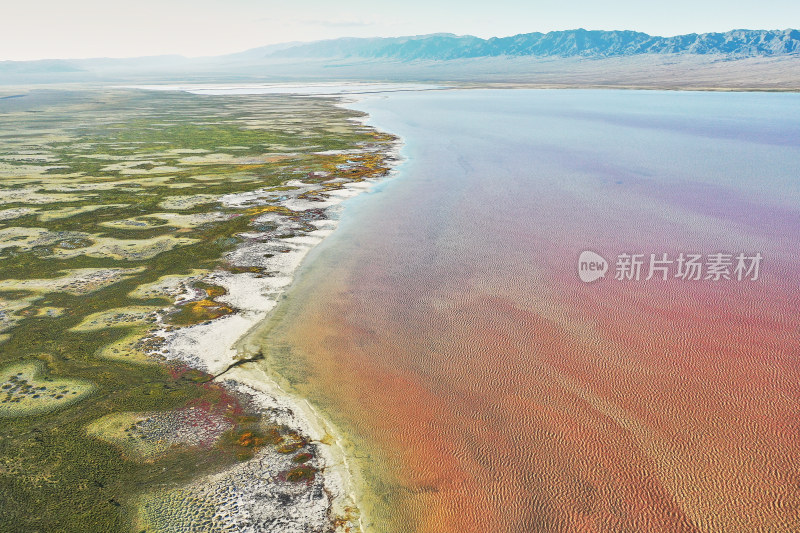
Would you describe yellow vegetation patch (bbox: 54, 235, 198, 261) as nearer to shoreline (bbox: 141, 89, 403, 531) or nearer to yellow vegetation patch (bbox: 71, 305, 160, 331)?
shoreline (bbox: 141, 89, 403, 531)

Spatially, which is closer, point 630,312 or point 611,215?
point 630,312

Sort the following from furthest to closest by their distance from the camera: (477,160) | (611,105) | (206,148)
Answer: (611,105) → (206,148) → (477,160)

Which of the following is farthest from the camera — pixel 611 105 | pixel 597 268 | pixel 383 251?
pixel 611 105

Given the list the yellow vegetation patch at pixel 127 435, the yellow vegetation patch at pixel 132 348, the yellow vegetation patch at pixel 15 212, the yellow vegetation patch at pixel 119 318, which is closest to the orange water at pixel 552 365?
the yellow vegetation patch at pixel 132 348

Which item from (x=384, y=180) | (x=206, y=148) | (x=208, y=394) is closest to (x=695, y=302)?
(x=208, y=394)

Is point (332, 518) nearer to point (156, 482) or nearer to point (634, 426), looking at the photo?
point (156, 482)

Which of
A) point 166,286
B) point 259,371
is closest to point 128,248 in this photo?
point 166,286

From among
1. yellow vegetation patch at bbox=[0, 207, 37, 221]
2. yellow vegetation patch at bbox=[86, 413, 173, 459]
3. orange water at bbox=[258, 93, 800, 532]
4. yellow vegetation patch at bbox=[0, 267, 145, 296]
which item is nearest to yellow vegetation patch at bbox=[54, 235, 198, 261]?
yellow vegetation patch at bbox=[0, 267, 145, 296]
